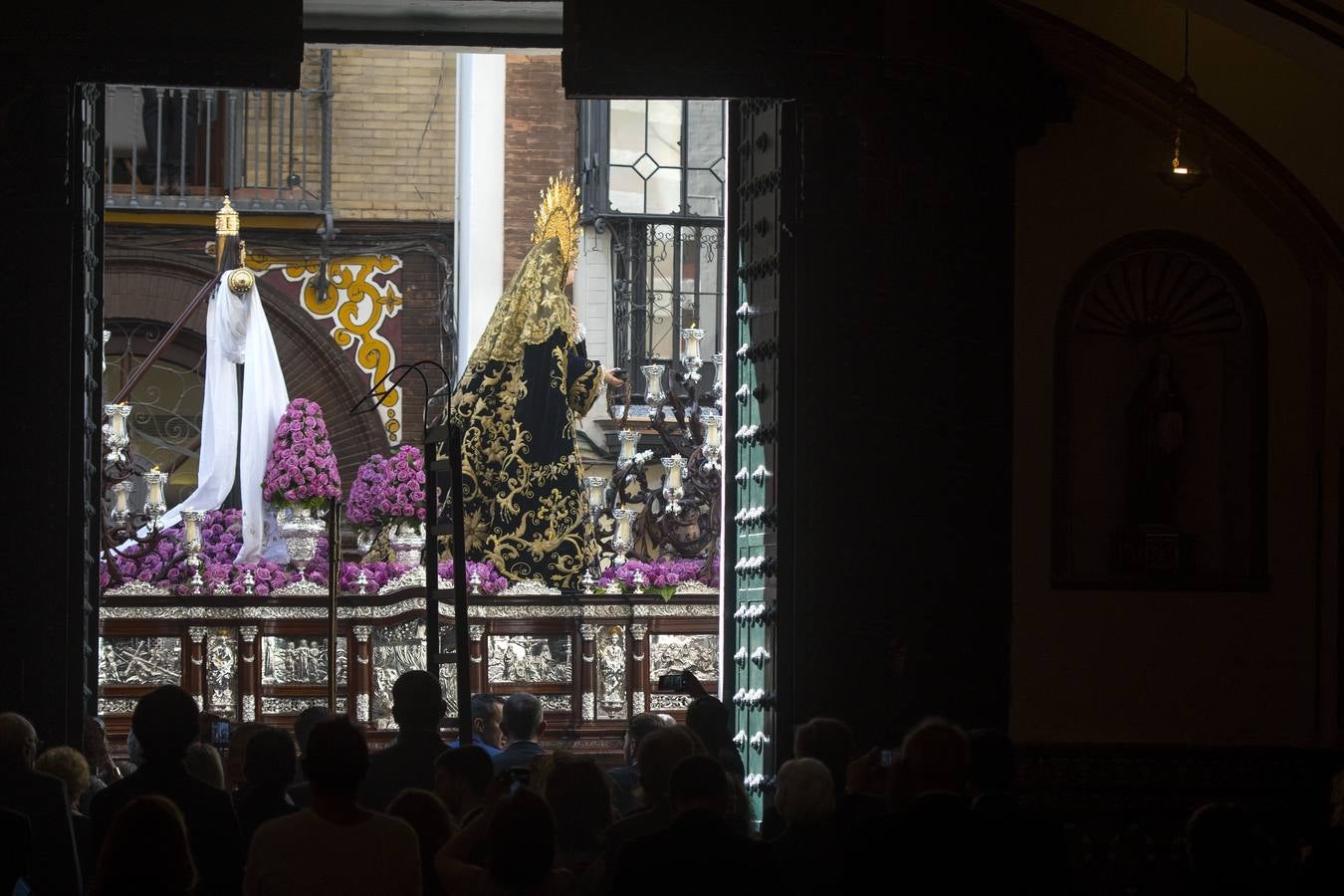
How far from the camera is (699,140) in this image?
66.4 feet

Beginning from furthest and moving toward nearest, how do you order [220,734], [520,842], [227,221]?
[227,221], [220,734], [520,842]

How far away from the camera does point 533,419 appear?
13.8 m

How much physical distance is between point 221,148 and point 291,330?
1.96m

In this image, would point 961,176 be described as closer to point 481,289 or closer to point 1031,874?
point 1031,874

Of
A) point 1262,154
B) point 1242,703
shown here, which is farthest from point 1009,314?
point 1242,703

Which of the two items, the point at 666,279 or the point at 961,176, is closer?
the point at 961,176

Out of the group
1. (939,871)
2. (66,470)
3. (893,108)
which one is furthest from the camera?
(893,108)

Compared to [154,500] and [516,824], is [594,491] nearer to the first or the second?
[154,500]

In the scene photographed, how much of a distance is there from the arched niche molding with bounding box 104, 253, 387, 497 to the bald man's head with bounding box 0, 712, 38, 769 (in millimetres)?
12842

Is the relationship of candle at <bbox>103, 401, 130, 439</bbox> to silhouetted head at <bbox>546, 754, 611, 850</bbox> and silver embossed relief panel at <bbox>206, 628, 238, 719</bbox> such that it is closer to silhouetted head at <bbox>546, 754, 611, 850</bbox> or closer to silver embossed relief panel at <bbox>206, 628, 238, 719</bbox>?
silver embossed relief panel at <bbox>206, 628, 238, 719</bbox>

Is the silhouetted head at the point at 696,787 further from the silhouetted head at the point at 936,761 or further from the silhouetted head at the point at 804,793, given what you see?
the silhouetted head at the point at 804,793

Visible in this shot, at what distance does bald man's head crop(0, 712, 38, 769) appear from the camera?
6.21 meters

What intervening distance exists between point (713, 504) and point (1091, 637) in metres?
4.09

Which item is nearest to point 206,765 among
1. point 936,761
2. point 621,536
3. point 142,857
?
point 142,857
